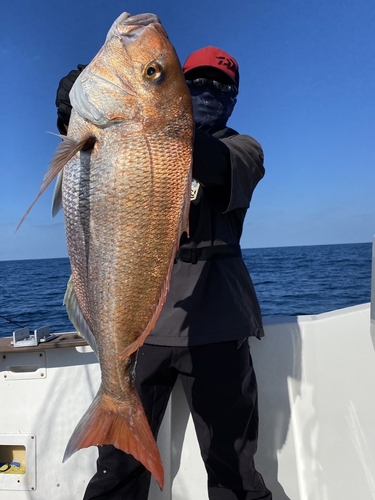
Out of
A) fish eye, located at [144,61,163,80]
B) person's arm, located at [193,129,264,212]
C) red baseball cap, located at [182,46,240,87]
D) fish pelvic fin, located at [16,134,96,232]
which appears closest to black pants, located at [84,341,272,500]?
person's arm, located at [193,129,264,212]

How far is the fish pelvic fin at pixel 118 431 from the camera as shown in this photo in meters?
1.66

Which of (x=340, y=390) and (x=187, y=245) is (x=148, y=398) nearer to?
(x=187, y=245)

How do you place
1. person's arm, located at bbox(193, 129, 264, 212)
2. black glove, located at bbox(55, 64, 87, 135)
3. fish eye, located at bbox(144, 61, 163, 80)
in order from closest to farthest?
fish eye, located at bbox(144, 61, 163, 80) → person's arm, located at bbox(193, 129, 264, 212) → black glove, located at bbox(55, 64, 87, 135)

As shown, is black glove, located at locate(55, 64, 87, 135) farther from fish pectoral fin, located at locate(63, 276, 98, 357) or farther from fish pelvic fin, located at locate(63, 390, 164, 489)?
fish pelvic fin, located at locate(63, 390, 164, 489)

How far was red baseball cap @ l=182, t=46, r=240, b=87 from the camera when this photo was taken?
2.23 m

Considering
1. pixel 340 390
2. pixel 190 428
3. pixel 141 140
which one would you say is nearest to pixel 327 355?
pixel 340 390

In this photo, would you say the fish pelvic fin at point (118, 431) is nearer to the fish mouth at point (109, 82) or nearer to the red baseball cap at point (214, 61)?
the fish mouth at point (109, 82)

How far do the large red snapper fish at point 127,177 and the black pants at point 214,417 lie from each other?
0.66m

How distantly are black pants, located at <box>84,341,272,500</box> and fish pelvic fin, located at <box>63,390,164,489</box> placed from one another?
1.81 feet

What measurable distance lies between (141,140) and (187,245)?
883 mm

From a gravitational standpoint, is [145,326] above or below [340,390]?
above

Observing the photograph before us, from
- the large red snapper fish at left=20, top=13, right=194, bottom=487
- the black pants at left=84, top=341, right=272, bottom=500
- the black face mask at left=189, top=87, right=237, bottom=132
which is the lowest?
the black pants at left=84, top=341, right=272, bottom=500

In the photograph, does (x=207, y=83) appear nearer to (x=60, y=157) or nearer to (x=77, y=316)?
(x=60, y=157)

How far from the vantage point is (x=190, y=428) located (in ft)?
9.29
